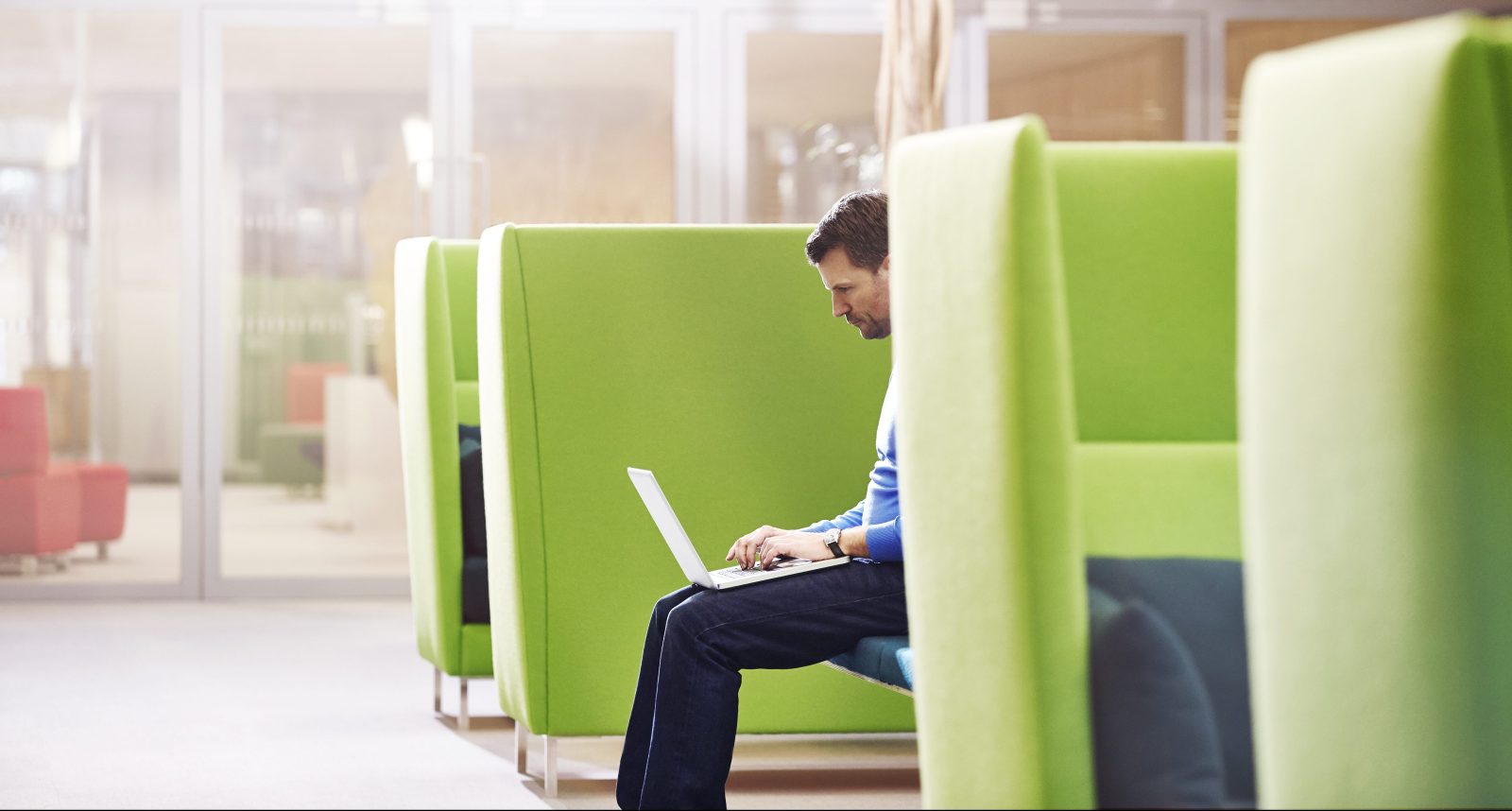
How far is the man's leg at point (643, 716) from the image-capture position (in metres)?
2.44

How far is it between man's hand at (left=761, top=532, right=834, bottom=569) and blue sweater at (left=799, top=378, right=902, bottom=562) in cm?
8

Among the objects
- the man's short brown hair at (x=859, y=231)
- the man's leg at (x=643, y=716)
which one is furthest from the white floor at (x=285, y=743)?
the man's short brown hair at (x=859, y=231)

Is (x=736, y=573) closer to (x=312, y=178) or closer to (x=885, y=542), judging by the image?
(x=885, y=542)

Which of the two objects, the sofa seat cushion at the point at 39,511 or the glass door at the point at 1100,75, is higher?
the glass door at the point at 1100,75

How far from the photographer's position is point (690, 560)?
2447 mm

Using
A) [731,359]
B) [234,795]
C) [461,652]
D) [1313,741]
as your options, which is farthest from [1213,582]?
[461,652]

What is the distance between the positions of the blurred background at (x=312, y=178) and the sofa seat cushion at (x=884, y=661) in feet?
13.8

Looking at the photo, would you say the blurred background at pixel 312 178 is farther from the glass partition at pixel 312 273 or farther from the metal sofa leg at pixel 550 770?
the metal sofa leg at pixel 550 770

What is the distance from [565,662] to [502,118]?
3847mm

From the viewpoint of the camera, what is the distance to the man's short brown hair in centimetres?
263

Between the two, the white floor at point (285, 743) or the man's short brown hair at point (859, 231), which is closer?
the man's short brown hair at point (859, 231)

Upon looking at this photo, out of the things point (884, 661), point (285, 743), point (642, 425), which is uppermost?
point (642, 425)

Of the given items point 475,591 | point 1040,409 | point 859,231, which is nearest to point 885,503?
point 859,231

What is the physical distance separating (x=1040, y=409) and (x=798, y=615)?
2.89 feet
